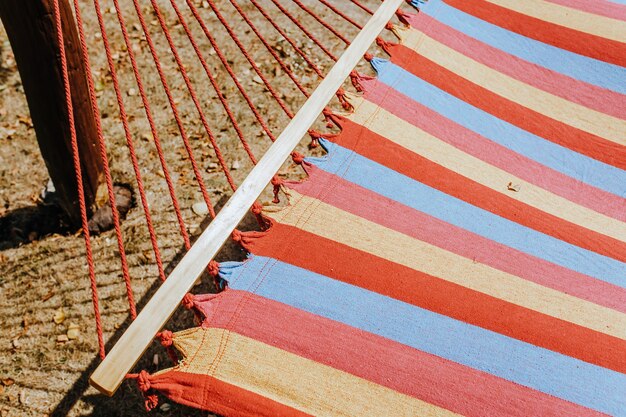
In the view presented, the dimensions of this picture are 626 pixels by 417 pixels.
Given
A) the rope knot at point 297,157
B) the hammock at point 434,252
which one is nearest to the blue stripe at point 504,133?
the hammock at point 434,252

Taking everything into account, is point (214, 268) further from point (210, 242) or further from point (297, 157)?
point (297, 157)

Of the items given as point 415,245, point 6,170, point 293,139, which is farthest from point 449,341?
point 6,170

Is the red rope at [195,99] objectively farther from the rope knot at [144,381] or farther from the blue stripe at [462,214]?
the rope knot at [144,381]

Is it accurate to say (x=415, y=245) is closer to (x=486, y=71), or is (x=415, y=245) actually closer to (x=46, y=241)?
(x=486, y=71)

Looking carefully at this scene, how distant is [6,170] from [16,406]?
1.33 meters

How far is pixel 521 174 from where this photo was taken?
1.76m

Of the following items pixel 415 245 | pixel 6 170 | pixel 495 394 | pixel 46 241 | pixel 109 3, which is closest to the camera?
pixel 495 394

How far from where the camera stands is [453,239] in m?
1.55

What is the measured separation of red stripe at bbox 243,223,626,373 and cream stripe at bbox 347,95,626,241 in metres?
0.41

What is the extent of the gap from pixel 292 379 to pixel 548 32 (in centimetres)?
174

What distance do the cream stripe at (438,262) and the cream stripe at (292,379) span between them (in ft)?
1.19

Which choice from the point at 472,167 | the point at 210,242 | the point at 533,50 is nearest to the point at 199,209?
the point at 210,242

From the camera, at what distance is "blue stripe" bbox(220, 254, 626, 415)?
131 cm

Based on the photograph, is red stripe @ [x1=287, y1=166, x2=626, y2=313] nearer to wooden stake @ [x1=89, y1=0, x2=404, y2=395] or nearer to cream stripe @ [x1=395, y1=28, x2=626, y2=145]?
wooden stake @ [x1=89, y1=0, x2=404, y2=395]
